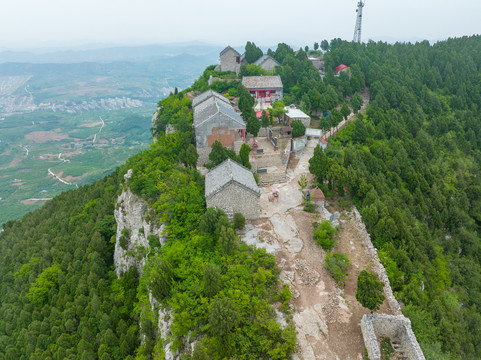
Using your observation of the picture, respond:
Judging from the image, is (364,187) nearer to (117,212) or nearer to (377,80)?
(117,212)

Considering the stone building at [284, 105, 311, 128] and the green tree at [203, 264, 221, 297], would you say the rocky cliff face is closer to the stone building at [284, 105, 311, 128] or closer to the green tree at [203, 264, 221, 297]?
the green tree at [203, 264, 221, 297]

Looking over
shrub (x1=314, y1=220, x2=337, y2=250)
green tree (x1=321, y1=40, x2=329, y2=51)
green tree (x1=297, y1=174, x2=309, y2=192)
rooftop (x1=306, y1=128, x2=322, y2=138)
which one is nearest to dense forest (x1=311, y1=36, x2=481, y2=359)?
green tree (x1=297, y1=174, x2=309, y2=192)

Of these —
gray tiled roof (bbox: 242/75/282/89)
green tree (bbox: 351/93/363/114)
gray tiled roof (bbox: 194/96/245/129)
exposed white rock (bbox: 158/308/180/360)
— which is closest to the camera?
exposed white rock (bbox: 158/308/180/360)

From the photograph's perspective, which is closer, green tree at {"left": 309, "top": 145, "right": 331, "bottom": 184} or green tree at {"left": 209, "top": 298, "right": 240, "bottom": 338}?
green tree at {"left": 209, "top": 298, "right": 240, "bottom": 338}

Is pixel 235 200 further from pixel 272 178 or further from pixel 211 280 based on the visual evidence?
pixel 211 280

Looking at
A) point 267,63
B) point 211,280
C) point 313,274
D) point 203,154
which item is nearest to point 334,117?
point 203,154

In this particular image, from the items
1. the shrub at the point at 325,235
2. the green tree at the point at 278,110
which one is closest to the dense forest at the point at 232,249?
the shrub at the point at 325,235

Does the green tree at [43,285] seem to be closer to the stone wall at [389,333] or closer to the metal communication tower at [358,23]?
the stone wall at [389,333]
